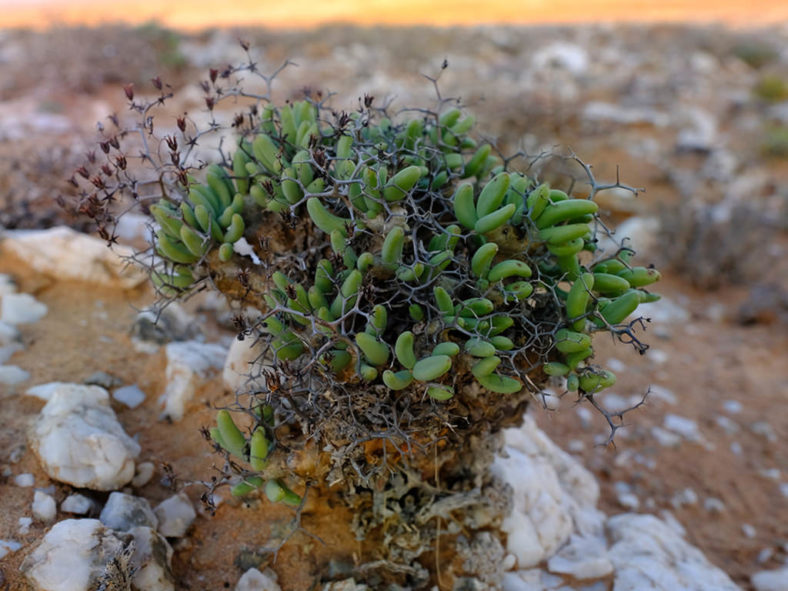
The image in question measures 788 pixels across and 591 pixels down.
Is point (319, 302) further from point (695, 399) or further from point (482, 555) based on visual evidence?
point (695, 399)

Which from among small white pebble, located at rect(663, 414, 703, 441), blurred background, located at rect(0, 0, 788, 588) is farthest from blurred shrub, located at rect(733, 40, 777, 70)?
small white pebble, located at rect(663, 414, 703, 441)

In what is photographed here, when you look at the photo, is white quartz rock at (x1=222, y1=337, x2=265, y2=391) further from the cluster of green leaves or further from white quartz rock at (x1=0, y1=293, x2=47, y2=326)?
white quartz rock at (x1=0, y1=293, x2=47, y2=326)

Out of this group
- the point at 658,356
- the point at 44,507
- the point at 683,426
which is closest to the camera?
the point at 44,507

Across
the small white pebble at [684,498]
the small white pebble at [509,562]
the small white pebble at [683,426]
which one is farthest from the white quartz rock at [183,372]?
the small white pebble at [683,426]

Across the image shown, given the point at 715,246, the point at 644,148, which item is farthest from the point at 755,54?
the point at 715,246

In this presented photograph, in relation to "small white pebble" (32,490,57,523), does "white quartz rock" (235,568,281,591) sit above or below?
below

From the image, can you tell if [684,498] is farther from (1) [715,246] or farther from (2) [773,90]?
(2) [773,90]

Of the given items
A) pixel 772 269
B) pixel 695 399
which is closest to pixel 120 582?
pixel 695 399
